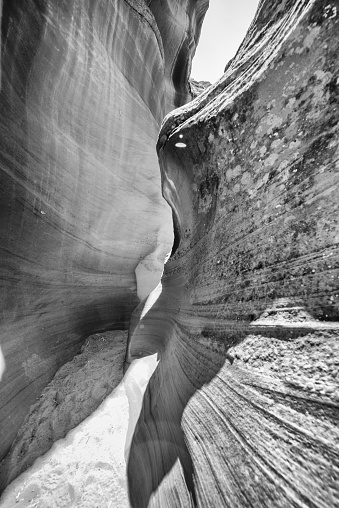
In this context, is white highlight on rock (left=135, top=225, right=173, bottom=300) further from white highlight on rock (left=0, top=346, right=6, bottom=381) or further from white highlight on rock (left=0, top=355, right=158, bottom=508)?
white highlight on rock (left=0, top=346, right=6, bottom=381)

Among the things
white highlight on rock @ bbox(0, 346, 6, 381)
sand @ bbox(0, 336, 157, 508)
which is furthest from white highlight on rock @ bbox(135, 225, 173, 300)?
white highlight on rock @ bbox(0, 346, 6, 381)

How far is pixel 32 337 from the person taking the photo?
2014 mm

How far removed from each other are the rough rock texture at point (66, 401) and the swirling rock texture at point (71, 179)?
8 cm

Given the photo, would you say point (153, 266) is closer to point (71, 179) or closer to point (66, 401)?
point (71, 179)

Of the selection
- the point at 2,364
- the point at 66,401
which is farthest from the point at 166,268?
the point at 2,364

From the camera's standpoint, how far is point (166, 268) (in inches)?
83.0

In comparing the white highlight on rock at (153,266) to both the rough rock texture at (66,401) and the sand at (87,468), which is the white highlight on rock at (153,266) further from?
the sand at (87,468)

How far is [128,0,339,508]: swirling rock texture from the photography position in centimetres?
58

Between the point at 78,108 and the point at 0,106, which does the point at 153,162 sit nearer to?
the point at 78,108

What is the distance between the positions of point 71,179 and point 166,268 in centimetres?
131

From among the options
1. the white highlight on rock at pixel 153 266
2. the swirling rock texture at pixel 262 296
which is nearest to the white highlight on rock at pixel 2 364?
the swirling rock texture at pixel 262 296

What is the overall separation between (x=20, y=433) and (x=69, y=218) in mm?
1774

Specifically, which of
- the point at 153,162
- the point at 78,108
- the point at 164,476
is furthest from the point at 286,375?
the point at 153,162

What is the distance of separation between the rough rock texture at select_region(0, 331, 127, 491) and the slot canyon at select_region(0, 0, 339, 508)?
0.01 meters
